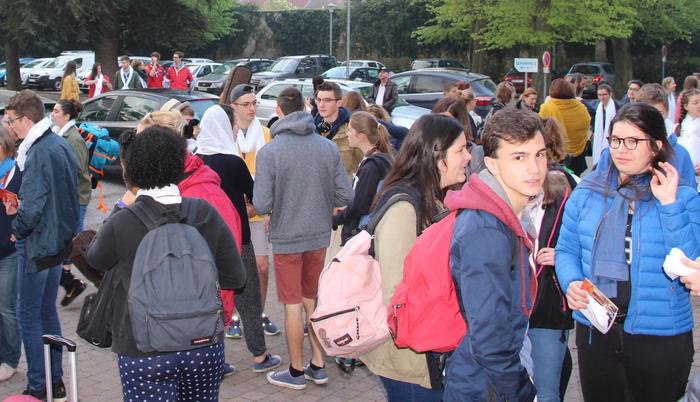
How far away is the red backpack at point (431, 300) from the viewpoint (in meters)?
3.10

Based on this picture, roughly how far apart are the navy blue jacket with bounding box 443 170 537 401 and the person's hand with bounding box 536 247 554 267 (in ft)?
3.84

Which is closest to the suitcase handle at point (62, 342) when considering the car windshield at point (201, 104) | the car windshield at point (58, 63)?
the car windshield at point (201, 104)

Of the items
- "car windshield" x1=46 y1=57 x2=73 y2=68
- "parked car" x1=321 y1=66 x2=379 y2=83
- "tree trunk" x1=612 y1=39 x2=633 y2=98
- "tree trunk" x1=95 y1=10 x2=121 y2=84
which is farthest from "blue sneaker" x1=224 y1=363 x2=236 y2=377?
"car windshield" x1=46 y1=57 x2=73 y2=68

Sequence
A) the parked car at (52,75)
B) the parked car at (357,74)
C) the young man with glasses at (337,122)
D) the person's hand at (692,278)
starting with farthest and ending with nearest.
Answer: the parked car at (52,75)
the parked car at (357,74)
the young man with glasses at (337,122)
the person's hand at (692,278)

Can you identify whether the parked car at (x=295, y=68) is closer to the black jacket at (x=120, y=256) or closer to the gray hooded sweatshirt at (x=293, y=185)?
the gray hooded sweatshirt at (x=293, y=185)

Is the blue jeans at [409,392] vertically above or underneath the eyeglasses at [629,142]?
underneath

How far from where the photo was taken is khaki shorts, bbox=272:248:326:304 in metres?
5.77

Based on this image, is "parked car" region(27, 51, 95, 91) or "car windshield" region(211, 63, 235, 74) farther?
"parked car" region(27, 51, 95, 91)

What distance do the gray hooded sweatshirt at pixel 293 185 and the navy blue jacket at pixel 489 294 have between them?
8.84 ft

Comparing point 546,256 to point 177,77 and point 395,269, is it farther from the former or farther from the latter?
point 177,77

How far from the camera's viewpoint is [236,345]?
678 cm

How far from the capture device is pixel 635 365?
12.1 ft

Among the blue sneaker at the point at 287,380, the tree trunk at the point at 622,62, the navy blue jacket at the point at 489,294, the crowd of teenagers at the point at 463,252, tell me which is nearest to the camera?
the navy blue jacket at the point at 489,294

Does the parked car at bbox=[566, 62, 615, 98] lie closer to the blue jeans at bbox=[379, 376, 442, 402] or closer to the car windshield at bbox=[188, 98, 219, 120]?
the car windshield at bbox=[188, 98, 219, 120]
